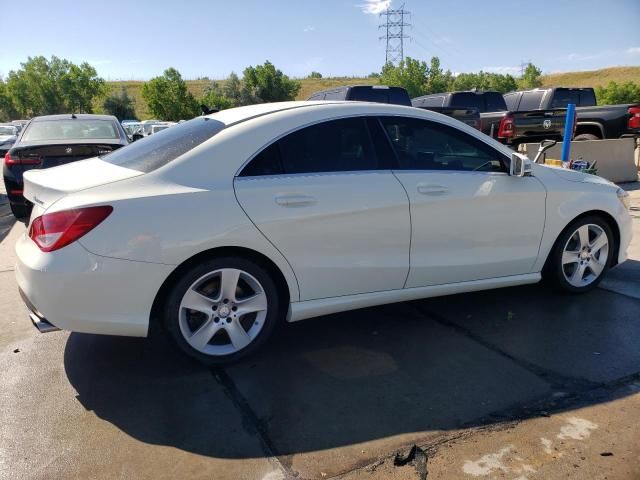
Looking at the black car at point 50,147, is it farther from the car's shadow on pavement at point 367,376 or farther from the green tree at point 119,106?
the green tree at point 119,106

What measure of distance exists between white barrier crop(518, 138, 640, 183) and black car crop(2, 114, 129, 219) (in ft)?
24.0

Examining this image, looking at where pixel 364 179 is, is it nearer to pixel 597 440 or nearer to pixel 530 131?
pixel 597 440

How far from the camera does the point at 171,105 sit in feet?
167

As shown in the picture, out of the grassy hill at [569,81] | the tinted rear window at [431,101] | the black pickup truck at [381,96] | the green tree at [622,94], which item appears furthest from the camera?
the grassy hill at [569,81]

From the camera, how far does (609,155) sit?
10.6m

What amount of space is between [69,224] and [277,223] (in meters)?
1.18

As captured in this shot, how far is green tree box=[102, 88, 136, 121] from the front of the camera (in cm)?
6806

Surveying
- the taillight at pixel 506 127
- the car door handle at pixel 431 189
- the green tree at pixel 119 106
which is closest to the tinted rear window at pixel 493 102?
the taillight at pixel 506 127

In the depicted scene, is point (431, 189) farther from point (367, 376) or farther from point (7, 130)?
point (7, 130)

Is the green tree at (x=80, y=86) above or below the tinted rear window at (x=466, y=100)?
above

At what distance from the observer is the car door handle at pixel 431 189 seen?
3.72 m

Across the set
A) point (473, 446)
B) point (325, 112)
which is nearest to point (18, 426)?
point (473, 446)

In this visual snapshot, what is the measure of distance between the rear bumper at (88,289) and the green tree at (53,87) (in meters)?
68.2

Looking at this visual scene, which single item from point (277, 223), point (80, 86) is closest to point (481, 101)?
point (277, 223)
